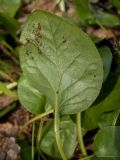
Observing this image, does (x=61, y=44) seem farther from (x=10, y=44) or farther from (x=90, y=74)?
(x=10, y=44)

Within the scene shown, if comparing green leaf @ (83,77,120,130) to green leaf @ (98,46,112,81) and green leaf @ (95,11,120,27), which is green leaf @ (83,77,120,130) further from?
green leaf @ (95,11,120,27)

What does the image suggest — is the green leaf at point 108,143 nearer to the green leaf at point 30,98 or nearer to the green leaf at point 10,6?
the green leaf at point 30,98

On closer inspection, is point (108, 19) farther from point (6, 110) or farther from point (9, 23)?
point (6, 110)

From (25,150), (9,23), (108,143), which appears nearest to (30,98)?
(25,150)

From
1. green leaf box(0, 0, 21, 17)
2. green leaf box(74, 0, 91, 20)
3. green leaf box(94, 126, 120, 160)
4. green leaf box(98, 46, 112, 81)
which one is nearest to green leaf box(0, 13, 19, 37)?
green leaf box(0, 0, 21, 17)

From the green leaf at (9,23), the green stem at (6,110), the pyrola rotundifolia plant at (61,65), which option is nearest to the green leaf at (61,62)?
the pyrola rotundifolia plant at (61,65)

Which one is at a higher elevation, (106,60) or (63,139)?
(106,60)
